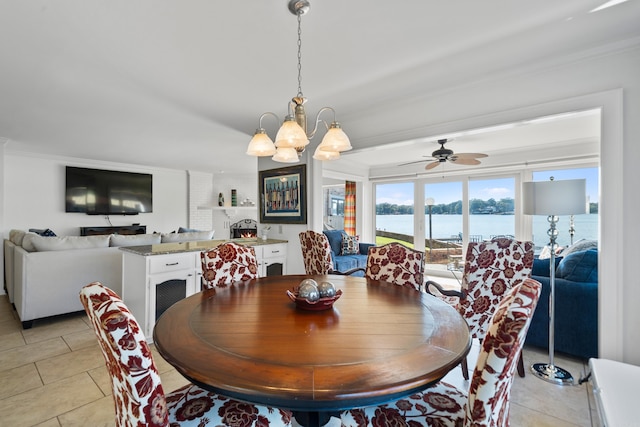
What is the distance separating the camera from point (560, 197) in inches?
86.9

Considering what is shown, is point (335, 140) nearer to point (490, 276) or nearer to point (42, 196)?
point (490, 276)

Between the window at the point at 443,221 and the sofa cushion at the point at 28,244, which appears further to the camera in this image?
the window at the point at 443,221

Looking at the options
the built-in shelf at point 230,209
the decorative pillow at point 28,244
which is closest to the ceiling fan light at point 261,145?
the decorative pillow at point 28,244

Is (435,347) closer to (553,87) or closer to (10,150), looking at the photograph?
(553,87)

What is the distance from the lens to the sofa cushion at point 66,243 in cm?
317

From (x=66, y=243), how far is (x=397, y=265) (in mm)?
3574

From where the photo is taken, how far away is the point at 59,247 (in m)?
3.24

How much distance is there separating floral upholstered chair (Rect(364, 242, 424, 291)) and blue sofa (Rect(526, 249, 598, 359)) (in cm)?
119

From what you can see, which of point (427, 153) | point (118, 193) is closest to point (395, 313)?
point (427, 153)

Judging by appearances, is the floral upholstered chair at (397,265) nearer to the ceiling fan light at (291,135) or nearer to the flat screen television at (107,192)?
the ceiling fan light at (291,135)

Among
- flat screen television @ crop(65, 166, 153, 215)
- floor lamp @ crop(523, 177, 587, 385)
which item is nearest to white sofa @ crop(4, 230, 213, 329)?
flat screen television @ crop(65, 166, 153, 215)

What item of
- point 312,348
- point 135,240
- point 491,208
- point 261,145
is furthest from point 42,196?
point 491,208

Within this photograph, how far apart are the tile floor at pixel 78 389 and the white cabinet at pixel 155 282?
45 centimetres

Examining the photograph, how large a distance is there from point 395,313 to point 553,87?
2.14m
